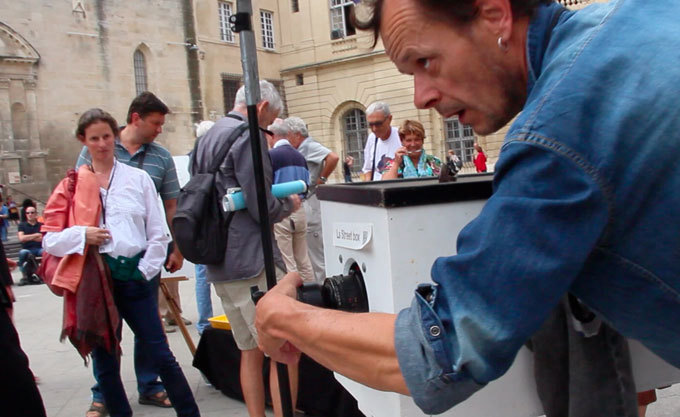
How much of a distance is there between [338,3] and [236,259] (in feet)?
89.1

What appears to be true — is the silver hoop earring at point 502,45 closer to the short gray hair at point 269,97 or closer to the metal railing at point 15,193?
the short gray hair at point 269,97

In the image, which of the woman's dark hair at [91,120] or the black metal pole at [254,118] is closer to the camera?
the black metal pole at [254,118]

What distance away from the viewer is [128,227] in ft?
11.1

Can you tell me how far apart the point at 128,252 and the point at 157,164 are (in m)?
0.97

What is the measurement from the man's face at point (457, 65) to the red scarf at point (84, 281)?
2.53 meters

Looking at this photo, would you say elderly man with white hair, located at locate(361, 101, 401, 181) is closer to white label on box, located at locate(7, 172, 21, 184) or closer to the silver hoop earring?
the silver hoop earring

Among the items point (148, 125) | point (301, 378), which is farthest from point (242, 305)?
point (148, 125)

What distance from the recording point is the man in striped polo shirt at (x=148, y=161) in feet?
13.2

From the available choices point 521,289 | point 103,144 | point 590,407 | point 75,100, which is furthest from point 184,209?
point 75,100

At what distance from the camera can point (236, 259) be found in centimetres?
322

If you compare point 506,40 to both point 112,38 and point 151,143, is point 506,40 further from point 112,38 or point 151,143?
point 112,38

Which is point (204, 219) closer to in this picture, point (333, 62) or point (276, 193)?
point (276, 193)

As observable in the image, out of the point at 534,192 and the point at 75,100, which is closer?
the point at 534,192

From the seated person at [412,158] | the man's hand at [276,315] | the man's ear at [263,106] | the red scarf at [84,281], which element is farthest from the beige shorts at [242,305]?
the seated person at [412,158]
